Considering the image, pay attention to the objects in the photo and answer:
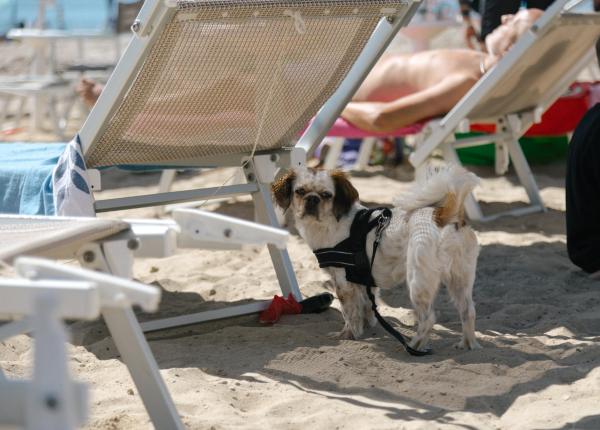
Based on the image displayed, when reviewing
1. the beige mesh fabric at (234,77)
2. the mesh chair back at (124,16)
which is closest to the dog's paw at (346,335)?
the beige mesh fabric at (234,77)

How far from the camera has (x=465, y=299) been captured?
A: 3457 mm

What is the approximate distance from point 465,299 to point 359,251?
0.46m

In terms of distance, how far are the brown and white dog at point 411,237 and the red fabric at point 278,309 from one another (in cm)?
28

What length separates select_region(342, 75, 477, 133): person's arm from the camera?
5711 millimetres

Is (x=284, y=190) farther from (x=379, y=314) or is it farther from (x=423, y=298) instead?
(x=423, y=298)

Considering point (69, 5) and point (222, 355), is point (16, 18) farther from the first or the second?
point (222, 355)

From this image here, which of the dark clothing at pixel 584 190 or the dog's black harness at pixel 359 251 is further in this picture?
the dark clothing at pixel 584 190

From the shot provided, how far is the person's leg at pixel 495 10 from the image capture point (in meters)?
6.43

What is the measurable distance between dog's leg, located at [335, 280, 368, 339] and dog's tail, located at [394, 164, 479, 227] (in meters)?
0.48

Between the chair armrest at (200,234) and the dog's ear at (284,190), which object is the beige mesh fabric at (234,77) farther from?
the chair armrest at (200,234)

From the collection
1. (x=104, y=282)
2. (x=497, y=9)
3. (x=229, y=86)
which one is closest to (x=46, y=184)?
(x=229, y=86)

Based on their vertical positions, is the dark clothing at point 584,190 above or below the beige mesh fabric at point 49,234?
below

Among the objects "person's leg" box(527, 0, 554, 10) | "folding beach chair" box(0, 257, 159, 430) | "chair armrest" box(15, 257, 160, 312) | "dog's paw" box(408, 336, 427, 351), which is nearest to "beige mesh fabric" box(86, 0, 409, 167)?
"dog's paw" box(408, 336, 427, 351)

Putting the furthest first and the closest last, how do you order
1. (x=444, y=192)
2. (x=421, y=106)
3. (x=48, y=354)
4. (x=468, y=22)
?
(x=468, y=22), (x=421, y=106), (x=444, y=192), (x=48, y=354)
